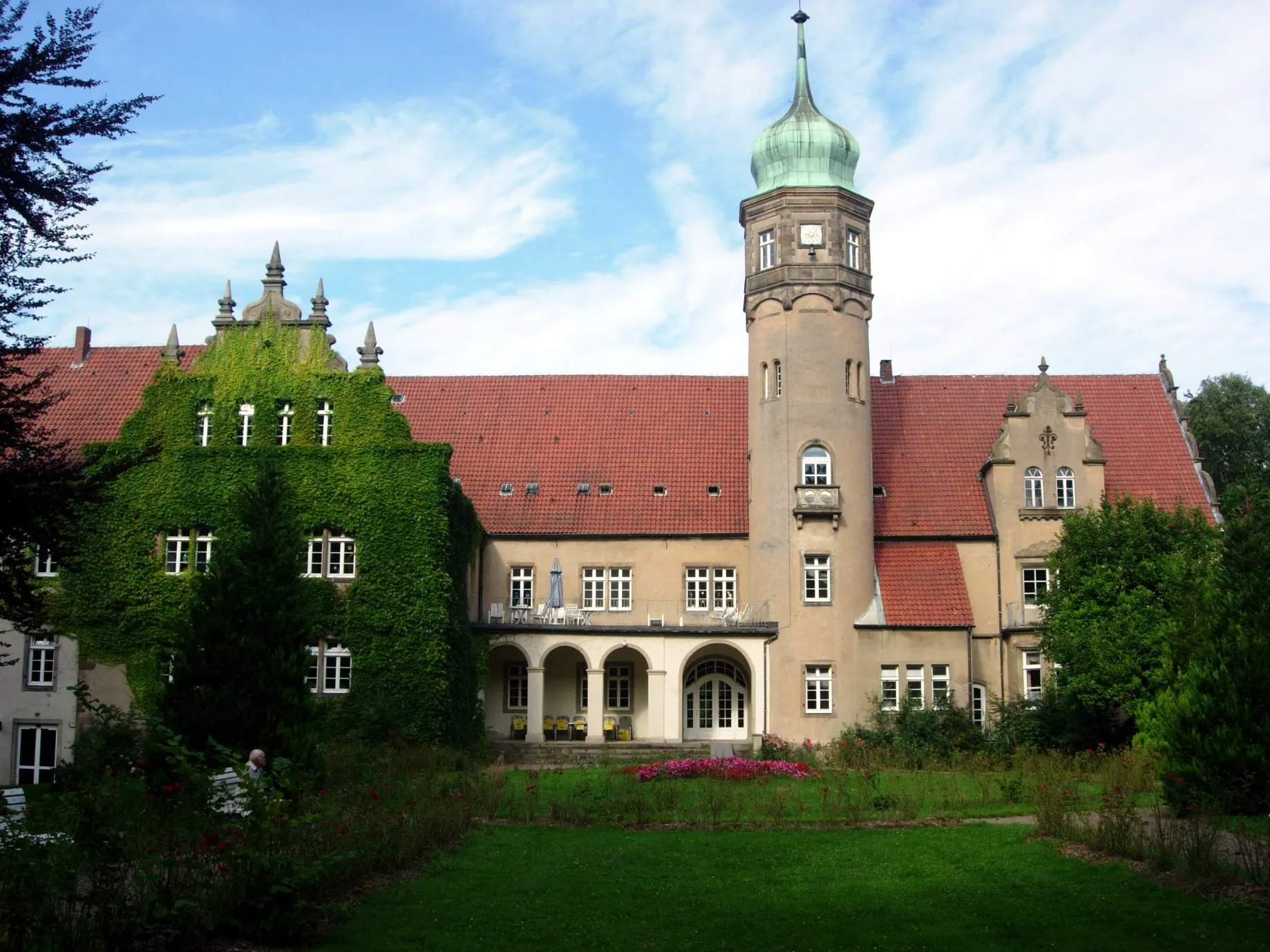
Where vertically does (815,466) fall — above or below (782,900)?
above

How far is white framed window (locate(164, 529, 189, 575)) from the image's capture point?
111 feet

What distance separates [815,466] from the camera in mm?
37219

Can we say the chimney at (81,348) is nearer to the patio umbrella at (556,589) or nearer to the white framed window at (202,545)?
the white framed window at (202,545)

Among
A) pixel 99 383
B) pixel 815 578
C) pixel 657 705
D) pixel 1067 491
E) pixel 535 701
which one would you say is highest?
pixel 99 383

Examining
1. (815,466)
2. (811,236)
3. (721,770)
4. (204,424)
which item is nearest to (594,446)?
(815,466)

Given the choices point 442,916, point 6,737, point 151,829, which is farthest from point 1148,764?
point 6,737

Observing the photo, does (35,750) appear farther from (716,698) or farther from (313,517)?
(716,698)

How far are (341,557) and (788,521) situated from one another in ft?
37.3

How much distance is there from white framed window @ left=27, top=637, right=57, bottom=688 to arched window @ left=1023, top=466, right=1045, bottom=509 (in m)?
24.6

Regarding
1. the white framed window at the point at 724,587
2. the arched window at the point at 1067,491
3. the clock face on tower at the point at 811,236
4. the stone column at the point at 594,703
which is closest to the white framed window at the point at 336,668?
the stone column at the point at 594,703

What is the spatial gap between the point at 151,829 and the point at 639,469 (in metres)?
26.1

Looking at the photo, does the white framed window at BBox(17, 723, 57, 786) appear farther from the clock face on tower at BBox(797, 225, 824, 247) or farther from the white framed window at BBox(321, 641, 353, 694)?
the clock face on tower at BBox(797, 225, 824, 247)

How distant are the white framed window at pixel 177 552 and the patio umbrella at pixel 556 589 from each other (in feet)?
30.1

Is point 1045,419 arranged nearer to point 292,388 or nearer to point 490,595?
point 490,595
